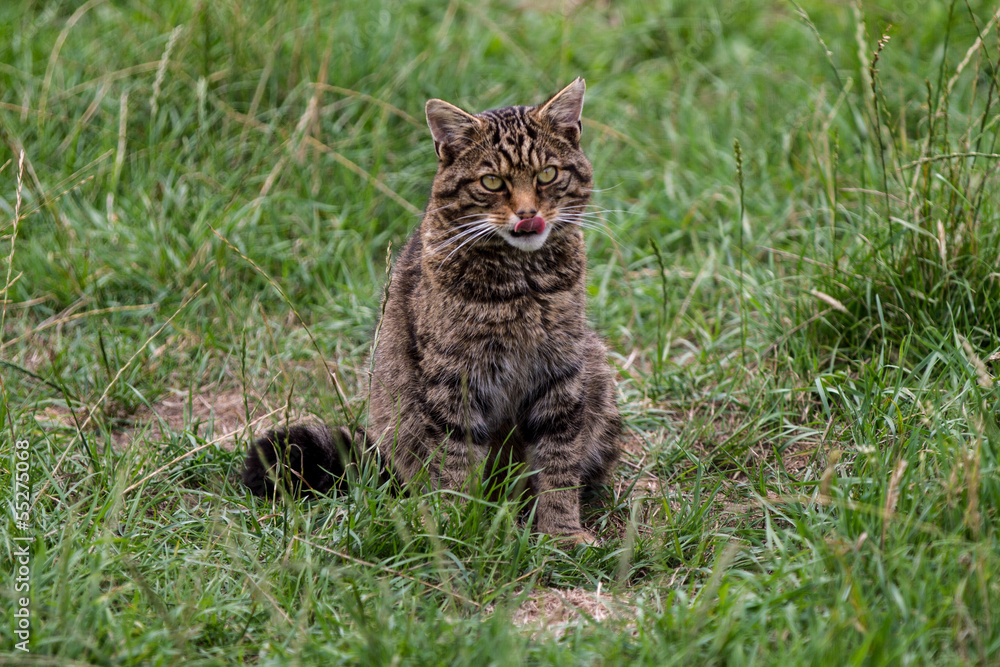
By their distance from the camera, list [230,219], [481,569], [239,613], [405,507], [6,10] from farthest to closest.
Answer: [6,10]
[230,219]
[405,507]
[481,569]
[239,613]

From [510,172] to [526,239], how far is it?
0.24 metres

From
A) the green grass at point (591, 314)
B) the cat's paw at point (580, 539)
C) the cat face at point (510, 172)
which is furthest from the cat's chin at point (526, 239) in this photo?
the cat's paw at point (580, 539)

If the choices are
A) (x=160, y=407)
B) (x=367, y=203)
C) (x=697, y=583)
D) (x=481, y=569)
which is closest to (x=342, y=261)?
(x=367, y=203)

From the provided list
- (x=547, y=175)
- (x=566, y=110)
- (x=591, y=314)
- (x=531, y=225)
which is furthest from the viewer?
(x=591, y=314)

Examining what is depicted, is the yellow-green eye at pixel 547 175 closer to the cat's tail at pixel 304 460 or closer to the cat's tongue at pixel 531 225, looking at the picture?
the cat's tongue at pixel 531 225

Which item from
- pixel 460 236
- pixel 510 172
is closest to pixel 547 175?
pixel 510 172

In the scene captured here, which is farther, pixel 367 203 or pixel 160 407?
pixel 367 203

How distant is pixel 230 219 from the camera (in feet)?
15.3

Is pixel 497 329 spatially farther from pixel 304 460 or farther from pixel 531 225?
pixel 304 460

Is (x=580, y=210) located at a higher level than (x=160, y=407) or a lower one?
higher

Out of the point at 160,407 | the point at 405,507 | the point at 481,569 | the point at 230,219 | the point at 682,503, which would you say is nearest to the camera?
the point at 481,569

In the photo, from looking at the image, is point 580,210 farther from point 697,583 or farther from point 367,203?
point 367,203

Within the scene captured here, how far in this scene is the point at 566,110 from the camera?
328 centimetres

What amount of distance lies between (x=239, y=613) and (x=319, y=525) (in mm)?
550
